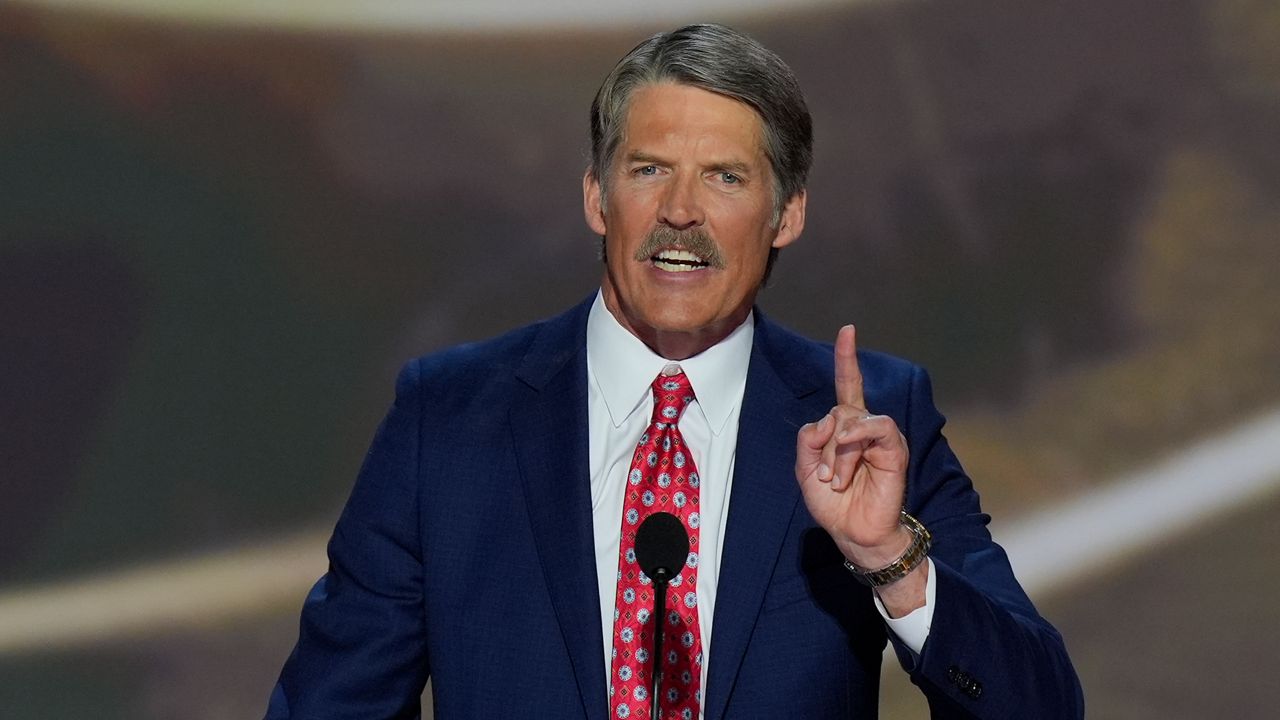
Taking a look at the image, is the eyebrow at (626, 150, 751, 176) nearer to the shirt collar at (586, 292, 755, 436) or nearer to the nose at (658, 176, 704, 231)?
the nose at (658, 176, 704, 231)

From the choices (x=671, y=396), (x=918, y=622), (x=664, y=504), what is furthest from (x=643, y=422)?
(x=918, y=622)

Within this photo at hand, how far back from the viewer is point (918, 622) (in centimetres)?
189

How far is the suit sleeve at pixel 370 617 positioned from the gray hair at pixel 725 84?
1.70ft

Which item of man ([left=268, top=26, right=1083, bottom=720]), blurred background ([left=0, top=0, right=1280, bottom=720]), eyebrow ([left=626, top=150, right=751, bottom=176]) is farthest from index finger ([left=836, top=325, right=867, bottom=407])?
blurred background ([left=0, top=0, right=1280, bottom=720])

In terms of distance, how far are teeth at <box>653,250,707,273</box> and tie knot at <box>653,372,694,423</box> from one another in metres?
0.15

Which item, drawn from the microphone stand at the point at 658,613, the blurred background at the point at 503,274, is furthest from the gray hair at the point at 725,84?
the blurred background at the point at 503,274

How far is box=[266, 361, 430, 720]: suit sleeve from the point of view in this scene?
6.86 ft

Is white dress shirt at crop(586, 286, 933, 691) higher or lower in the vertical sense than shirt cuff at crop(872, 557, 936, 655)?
higher

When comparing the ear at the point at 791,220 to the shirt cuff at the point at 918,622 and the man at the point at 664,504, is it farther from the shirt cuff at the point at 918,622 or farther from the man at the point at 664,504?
the shirt cuff at the point at 918,622

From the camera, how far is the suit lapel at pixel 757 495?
2.03 m

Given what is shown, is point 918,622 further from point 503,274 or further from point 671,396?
point 503,274

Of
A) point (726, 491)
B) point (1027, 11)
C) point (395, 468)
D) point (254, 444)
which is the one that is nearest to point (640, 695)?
point (726, 491)

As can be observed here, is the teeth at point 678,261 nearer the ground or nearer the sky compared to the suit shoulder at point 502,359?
nearer the sky

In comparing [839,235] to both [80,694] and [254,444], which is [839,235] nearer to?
[254,444]
